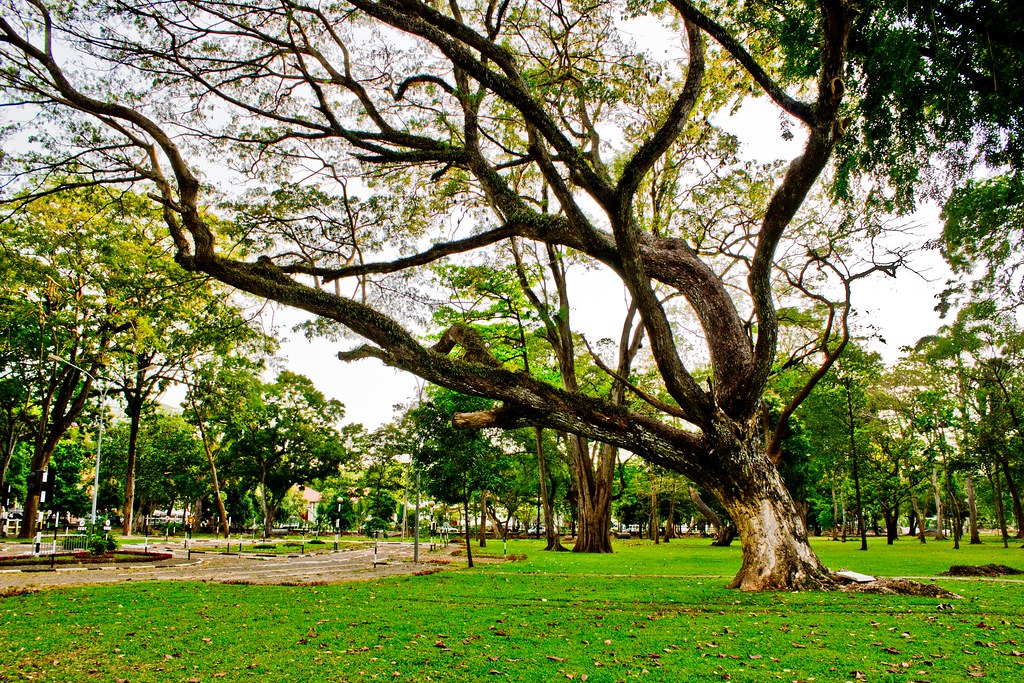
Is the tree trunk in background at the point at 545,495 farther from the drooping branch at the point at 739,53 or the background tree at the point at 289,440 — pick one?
the drooping branch at the point at 739,53

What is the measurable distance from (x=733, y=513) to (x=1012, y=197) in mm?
5784

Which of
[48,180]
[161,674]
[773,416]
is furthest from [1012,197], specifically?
[773,416]

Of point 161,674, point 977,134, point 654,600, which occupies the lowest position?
point 654,600

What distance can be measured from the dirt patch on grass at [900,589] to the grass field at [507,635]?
0.38 metres

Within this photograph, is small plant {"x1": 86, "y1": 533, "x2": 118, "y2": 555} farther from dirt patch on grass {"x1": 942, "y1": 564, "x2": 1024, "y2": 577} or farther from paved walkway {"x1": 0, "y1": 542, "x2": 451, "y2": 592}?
dirt patch on grass {"x1": 942, "y1": 564, "x2": 1024, "y2": 577}

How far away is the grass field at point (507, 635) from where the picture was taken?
4523mm

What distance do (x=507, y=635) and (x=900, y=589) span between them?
6.51 m

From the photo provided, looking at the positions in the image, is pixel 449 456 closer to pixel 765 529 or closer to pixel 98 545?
pixel 765 529

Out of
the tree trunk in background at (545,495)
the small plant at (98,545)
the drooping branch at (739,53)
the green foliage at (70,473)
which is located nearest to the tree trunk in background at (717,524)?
the tree trunk in background at (545,495)

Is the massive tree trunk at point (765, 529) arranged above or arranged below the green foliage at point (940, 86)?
below

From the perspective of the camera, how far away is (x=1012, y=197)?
6875mm

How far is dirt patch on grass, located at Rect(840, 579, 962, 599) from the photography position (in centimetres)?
852

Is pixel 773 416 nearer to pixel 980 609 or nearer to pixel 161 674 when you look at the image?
pixel 980 609

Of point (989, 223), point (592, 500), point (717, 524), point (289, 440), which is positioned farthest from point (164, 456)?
point (989, 223)
